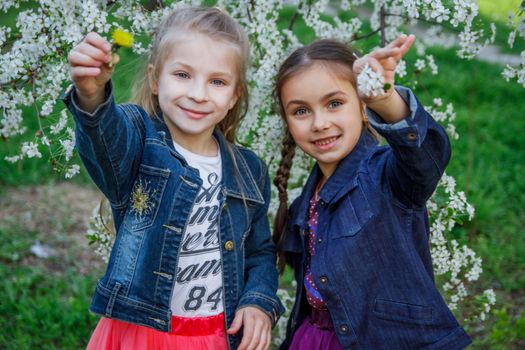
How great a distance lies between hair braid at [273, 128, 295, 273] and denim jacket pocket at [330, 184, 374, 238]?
364mm

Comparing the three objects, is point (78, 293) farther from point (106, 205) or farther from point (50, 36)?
point (50, 36)

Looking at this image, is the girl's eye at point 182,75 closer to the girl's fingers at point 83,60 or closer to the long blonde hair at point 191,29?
the long blonde hair at point 191,29

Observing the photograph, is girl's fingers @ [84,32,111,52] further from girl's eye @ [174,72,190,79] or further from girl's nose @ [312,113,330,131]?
girl's nose @ [312,113,330,131]

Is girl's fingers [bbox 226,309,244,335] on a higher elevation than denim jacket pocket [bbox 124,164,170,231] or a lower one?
lower

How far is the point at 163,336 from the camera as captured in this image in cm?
201

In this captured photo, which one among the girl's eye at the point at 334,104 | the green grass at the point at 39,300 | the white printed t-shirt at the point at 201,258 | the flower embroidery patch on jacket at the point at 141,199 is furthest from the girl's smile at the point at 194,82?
the green grass at the point at 39,300

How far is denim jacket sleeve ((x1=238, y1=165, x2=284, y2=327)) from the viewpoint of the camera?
2.17 m

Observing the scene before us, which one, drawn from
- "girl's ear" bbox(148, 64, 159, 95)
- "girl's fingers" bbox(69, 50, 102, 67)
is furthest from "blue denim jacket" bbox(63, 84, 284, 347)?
"girl's fingers" bbox(69, 50, 102, 67)

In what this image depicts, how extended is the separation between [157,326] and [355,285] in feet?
2.00

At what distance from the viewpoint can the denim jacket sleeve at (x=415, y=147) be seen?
5.72 ft

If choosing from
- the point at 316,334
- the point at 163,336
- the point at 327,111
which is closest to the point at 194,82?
the point at 327,111

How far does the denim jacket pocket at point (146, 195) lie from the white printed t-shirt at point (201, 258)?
0.41 ft

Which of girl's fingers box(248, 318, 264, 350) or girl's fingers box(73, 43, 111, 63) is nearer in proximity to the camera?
girl's fingers box(73, 43, 111, 63)

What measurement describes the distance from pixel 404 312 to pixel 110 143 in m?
1.01
